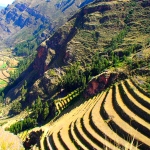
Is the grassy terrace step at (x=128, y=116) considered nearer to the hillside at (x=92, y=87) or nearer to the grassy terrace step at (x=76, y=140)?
the hillside at (x=92, y=87)

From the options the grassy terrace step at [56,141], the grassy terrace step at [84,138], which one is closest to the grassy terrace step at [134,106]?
the grassy terrace step at [84,138]

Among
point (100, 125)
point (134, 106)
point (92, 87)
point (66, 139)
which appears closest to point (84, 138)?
point (66, 139)

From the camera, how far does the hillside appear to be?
1633 inches

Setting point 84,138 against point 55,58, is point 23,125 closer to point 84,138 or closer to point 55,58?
point 84,138

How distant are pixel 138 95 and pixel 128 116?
5261mm

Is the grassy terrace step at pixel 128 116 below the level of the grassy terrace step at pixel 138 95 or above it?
below

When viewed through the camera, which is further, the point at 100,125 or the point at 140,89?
the point at 140,89

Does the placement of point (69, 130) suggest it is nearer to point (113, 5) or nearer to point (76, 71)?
point (76, 71)

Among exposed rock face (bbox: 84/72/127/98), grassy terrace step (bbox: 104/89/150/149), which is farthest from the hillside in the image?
exposed rock face (bbox: 84/72/127/98)

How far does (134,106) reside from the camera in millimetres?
43344

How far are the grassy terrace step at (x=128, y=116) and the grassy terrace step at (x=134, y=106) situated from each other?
0.57 meters

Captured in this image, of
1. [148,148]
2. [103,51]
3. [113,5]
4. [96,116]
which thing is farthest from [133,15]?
[148,148]

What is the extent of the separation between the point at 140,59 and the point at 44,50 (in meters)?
70.7

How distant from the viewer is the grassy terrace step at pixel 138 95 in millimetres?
42888
